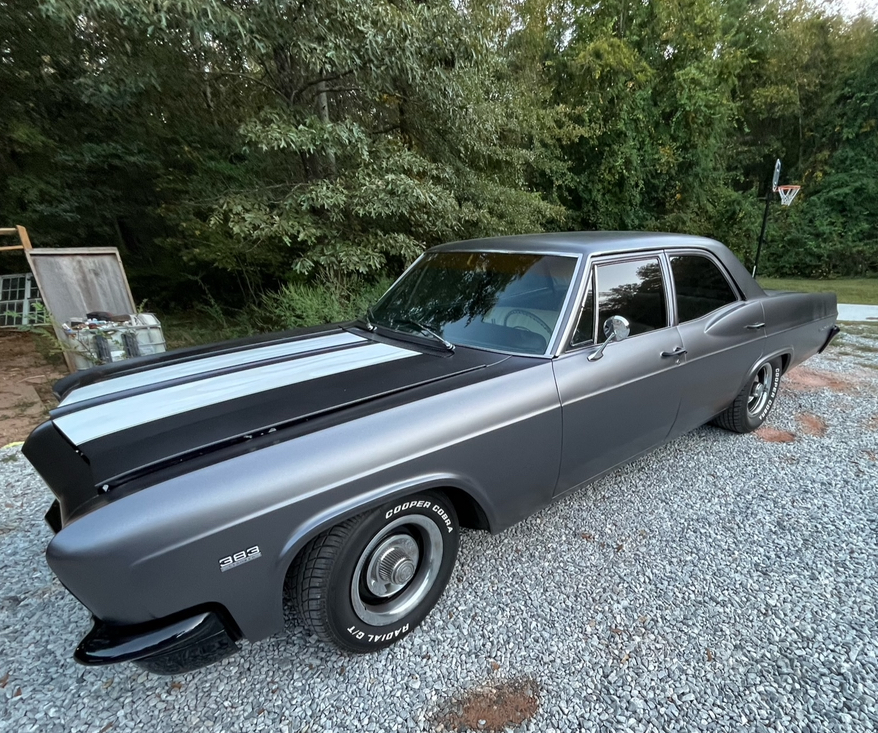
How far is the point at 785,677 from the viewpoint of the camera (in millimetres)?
1820

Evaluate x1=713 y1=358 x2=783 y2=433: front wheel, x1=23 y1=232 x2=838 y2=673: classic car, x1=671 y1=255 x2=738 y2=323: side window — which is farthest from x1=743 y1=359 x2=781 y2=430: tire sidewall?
x1=671 y1=255 x2=738 y2=323: side window

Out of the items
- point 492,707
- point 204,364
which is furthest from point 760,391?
point 204,364

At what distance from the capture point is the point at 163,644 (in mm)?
1417

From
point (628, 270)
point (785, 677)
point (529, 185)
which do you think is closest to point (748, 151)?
point (529, 185)

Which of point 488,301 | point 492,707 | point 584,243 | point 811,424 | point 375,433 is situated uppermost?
point 584,243

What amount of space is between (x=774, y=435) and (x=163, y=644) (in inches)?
174

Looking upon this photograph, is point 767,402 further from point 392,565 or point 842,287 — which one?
point 842,287

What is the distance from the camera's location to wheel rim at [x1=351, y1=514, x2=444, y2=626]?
1903 millimetres

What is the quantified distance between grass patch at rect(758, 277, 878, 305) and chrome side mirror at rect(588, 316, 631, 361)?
1072 centimetres

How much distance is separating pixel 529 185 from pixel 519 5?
383 centimetres

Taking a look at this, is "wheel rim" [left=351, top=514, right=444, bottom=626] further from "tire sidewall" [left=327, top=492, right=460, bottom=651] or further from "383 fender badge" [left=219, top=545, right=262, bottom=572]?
"383 fender badge" [left=219, top=545, right=262, bottom=572]

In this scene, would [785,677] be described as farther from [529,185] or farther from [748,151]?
[748,151]

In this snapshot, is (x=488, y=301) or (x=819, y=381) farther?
(x=819, y=381)

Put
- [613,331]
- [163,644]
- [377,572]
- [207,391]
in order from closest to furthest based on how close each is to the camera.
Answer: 1. [163,644]
2. [377,572]
3. [207,391]
4. [613,331]
